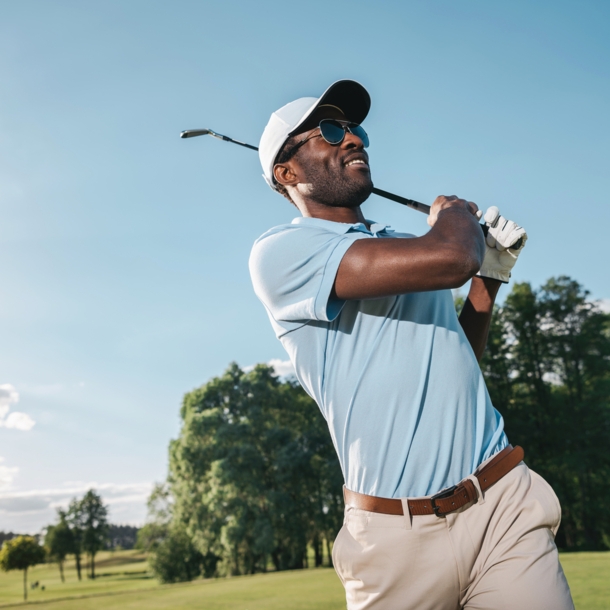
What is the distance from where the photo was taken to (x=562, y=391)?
43.1 m

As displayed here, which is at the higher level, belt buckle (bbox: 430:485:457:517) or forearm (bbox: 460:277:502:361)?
forearm (bbox: 460:277:502:361)

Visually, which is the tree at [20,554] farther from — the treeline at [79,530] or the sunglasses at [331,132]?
the sunglasses at [331,132]

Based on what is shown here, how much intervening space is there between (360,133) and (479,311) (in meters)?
0.99

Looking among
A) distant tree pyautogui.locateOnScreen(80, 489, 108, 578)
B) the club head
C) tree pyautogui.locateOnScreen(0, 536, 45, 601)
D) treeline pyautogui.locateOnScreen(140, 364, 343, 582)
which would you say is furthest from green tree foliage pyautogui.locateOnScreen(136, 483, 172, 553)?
the club head

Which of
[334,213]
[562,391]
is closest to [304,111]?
[334,213]

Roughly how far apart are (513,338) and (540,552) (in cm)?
4255

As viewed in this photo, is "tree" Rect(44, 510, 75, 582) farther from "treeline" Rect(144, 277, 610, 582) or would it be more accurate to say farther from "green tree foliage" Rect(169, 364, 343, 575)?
"green tree foliage" Rect(169, 364, 343, 575)

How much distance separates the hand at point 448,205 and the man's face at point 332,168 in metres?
0.34

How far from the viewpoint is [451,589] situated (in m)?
2.10

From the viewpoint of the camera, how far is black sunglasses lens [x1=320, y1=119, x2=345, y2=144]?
2.76 metres

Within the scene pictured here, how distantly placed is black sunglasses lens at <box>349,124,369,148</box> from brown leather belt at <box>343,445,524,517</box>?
149cm

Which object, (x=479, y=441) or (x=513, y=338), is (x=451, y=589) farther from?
(x=513, y=338)

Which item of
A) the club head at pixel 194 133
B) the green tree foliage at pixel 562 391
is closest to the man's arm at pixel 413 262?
the club head at pixel 194 133

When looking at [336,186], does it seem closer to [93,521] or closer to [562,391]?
[562,391]
